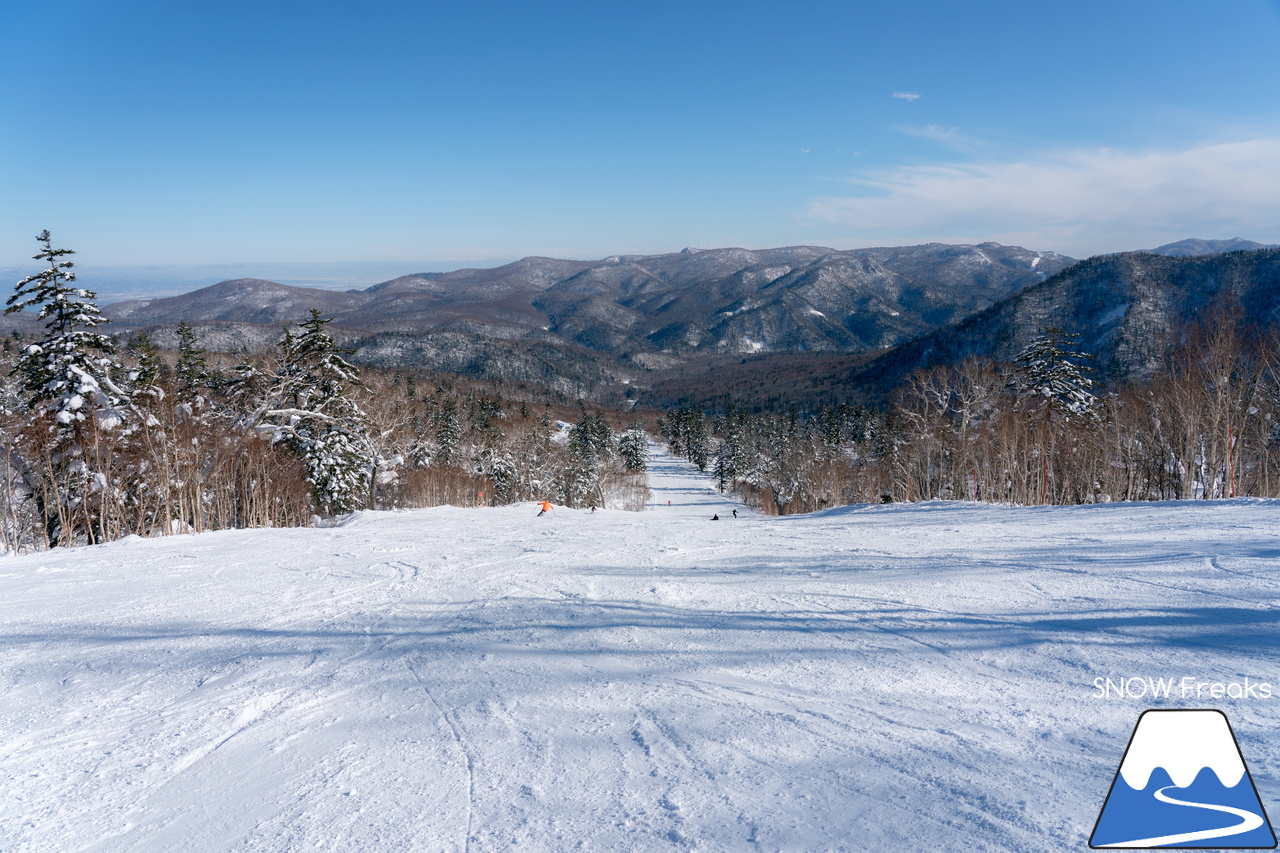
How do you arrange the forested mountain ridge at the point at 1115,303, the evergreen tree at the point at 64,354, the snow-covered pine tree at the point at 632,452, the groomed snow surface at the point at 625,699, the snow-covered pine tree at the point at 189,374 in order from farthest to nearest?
the forested mountain ridge at the point at 1115,303, the snow-covered pine tree at the point at 632,452, the snow-covered pine tree at the point at 189,374, the evergreen tree at the point at 64,354, the groomed snow surface at the point at 625,699

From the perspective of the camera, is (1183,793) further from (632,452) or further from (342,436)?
(632,452)

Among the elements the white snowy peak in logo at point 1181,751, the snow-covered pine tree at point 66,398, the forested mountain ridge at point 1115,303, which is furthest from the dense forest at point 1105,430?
the forested mountain ridge at point 1115,303

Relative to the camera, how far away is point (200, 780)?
3588 mm

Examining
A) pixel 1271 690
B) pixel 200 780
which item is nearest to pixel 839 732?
pixel 1271 690

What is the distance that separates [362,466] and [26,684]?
Answer: 2949 cm

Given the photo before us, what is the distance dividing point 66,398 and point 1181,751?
80.5ft

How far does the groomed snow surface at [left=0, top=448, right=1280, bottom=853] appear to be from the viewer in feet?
9.94

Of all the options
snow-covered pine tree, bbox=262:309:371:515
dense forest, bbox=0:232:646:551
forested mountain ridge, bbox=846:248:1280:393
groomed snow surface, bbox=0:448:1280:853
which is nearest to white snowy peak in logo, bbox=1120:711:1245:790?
groomed snow surface, bbox=0:448:1280:853

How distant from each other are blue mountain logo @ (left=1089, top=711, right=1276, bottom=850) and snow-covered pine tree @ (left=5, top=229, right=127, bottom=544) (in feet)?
74.7

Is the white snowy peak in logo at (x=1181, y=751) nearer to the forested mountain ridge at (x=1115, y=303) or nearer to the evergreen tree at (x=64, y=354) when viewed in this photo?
the evergreen tree at (x=64, y=354)

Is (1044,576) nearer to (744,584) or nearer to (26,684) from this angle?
(744,584)

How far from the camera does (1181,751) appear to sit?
288 centimetres

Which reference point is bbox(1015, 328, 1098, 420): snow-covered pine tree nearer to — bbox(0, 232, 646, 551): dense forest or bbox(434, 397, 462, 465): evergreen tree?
bbox(0, 232, 646, 551): dense forest

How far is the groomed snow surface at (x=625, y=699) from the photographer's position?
3029 mm
